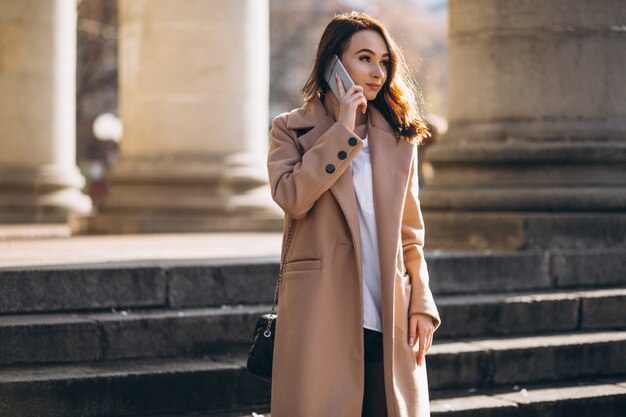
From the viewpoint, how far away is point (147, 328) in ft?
21.3

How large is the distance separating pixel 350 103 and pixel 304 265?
0.62 metres

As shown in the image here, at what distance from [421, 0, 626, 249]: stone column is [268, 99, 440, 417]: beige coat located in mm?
4347

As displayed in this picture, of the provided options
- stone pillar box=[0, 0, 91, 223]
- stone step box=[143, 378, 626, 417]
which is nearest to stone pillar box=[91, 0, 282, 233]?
stone pillar box=[0, 0, 91, 223]

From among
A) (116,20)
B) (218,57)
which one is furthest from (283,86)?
(218,57)

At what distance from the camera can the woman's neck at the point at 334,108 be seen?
447cm

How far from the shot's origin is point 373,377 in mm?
4309

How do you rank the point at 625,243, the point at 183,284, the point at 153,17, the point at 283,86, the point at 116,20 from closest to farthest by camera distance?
the point at 183,284, the point at 625,243, the point at 153,17, the point at 116,20, the point at 283,86

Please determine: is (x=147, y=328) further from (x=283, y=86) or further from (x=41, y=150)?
(x=283, y=86)

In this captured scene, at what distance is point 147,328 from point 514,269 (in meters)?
2.77

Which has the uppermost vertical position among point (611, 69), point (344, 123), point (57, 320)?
point (611, 69)

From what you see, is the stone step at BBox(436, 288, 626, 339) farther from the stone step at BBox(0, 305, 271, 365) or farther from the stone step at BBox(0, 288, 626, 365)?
the stone step at BBox(0, 305, 271, 365)

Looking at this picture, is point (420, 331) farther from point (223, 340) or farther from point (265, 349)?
point (223, 340)

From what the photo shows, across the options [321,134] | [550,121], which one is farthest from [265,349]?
[550,121]

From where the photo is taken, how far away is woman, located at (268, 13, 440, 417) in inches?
165
